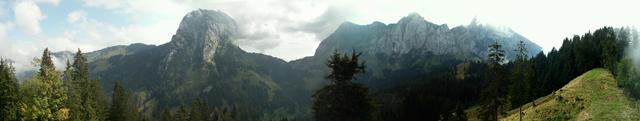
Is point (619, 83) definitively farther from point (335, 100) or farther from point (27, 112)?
point (27, 112)

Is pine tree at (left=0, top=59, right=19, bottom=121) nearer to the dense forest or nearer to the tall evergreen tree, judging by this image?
the dense forest

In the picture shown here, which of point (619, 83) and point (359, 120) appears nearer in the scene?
point (359, 120)

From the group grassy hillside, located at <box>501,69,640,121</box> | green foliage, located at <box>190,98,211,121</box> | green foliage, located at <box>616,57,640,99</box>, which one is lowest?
green foliage, located at <box>190,98,211,121</box>

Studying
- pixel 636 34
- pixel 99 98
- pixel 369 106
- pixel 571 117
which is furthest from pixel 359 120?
pixel 636 34

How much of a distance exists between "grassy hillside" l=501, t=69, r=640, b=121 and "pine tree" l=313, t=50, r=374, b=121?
30545mm

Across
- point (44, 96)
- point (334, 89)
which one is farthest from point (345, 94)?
point (44, 96)

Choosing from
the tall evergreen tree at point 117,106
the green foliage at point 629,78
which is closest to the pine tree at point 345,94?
the green foliage at point 629,78

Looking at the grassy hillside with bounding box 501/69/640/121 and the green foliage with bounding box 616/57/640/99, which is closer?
the grassy hillside with bounding box 501/69/640/121

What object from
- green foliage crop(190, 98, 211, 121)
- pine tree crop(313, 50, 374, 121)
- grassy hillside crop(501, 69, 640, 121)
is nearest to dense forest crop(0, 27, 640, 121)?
pine tree crop(313, 50, 374, 121)

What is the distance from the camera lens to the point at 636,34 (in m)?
104

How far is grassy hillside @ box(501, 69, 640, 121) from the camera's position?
64.4m

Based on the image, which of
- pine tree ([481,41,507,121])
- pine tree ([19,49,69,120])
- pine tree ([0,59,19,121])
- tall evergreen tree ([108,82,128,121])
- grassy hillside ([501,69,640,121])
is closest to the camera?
pine tree ([481,41,507,121])

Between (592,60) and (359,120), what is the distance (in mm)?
91481

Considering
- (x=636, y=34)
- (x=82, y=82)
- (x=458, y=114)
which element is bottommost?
(x=458, y=114)
